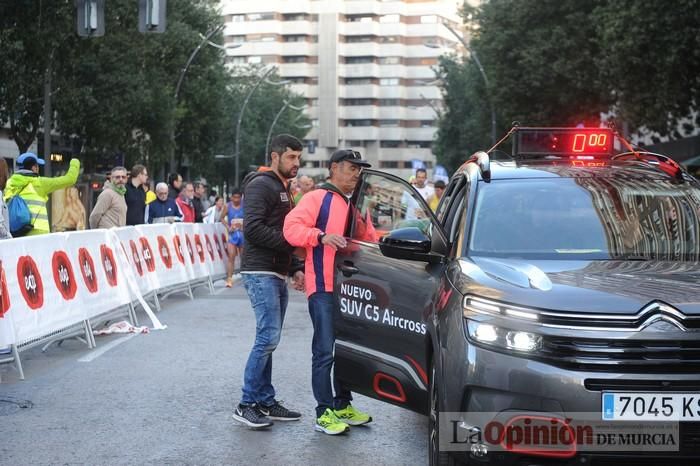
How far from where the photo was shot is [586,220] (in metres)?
6.24

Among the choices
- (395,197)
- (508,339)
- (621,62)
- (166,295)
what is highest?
(621,62)

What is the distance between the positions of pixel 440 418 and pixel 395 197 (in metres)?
2.08

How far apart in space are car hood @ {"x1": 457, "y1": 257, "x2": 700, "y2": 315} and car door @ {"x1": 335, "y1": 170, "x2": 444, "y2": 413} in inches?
22.3

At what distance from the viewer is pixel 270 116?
88.6m

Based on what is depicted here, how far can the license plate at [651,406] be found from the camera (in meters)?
4.89

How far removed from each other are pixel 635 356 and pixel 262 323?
3.47 metres

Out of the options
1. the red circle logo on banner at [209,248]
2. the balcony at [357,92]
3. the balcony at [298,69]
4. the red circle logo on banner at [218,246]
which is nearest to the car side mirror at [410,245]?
the red circle logo on banner at [209,248]

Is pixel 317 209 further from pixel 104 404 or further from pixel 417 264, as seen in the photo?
pixel 104 404

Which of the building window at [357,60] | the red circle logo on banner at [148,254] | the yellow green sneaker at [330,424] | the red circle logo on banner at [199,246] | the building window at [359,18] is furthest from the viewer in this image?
the building window at [357,60]

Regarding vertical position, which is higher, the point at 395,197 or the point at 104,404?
the point at 395,197

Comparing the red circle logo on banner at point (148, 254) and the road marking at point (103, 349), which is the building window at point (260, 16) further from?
the road marking at point (103, 349)

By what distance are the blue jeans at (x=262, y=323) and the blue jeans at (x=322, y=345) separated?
36 centimetres

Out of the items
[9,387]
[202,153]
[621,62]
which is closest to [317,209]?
[9,387]

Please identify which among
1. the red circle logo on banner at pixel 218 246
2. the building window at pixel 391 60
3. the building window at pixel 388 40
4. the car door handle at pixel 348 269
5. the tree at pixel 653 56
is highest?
the building window at pixel 388 40
